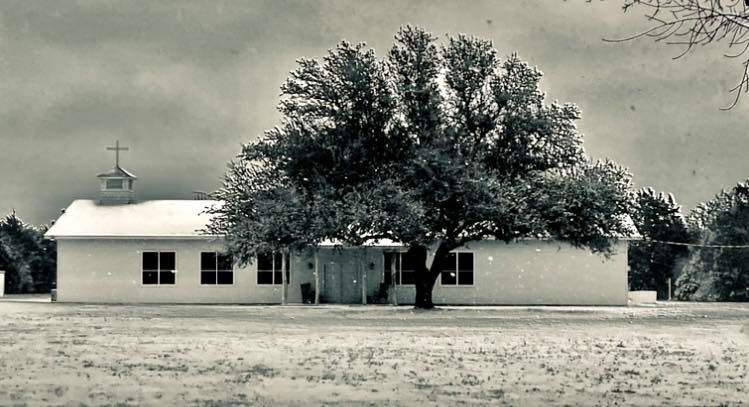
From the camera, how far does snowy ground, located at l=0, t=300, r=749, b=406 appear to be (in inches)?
563

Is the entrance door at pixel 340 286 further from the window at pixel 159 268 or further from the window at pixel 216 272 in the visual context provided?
the window at pixel 159 268

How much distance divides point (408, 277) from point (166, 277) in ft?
30.7

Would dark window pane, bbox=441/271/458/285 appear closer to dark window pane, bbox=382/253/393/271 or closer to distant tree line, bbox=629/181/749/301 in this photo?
dark window pane, bbox=382/253/393/271

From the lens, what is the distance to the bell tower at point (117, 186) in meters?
52.8

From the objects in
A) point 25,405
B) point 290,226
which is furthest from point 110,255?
point 25,405

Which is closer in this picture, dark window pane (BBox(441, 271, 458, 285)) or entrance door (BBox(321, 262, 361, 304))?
entrance door (BBox(321, 262, 361, 304))

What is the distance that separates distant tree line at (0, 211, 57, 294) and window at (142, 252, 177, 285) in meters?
17.4

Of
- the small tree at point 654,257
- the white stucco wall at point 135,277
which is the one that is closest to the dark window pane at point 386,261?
the white stucco wall at point 135,277

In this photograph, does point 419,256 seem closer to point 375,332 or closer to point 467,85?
point 467,85

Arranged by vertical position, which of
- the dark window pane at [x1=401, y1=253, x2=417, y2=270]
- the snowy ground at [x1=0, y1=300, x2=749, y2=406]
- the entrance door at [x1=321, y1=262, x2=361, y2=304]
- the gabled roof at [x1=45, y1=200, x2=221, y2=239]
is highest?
the gabled roof at [x1=45, y1=200, x2=221, y2=239]

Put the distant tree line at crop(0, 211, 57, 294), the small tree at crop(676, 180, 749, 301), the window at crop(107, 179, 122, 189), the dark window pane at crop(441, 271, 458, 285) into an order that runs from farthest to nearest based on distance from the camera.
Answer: the small tree at crop(676, 180, 749, 301)
the distant tree line at crop(0, 211, 57, 294)
the window at crop(107, 179, 122, 189)
the dark window pane at crop(441, 271, 458, 285)

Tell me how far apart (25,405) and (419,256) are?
95.9ft

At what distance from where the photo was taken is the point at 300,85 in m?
40.8

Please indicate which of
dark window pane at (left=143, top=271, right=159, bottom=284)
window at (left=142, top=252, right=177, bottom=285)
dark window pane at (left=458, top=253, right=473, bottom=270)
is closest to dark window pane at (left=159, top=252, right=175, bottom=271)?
window at (left=142, top=252, right=177, bottom=285)
